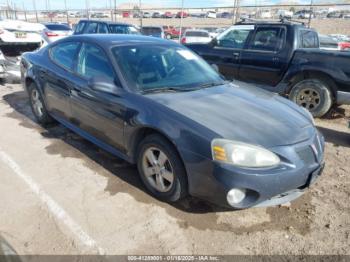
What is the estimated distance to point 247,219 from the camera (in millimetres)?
3049

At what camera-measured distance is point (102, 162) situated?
13.3ft

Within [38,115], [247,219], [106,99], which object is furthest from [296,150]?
[38,115]

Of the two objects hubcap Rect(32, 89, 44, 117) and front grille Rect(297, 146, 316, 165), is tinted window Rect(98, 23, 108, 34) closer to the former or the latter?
hubcap Rect(32, 89, 44, 117)

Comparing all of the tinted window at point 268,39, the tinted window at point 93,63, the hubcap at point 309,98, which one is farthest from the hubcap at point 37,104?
the hubcap at point 309,98

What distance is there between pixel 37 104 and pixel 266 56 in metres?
4.48

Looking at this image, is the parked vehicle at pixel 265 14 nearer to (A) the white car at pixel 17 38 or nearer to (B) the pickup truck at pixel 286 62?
(B) the pickup truck at pixel 286 62

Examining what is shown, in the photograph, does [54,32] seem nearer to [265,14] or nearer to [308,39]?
[308,39]

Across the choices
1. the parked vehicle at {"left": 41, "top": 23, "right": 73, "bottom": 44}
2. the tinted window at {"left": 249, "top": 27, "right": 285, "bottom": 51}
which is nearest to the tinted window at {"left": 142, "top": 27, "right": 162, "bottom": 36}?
the parked vehicle at {"left": 41, "top": 23, "right": 73, "bottom": 44}

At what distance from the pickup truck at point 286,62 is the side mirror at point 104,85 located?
3114 mm

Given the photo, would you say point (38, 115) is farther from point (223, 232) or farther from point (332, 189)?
point (332, 189)

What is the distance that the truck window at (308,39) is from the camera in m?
6.74

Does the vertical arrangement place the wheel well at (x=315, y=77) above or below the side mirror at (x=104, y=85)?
below

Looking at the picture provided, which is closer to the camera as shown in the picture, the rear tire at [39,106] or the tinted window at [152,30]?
the rear tire at [39,106]

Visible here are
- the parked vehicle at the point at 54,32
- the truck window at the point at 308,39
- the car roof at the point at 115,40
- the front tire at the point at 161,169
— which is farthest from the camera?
the parked vehicle at the point at 54,32
